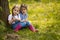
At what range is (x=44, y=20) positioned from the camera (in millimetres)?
9078

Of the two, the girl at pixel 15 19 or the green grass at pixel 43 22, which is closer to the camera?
the green grass at pixel 43 22

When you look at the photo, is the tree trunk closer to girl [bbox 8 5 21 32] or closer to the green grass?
girl [bbox 8 5 21 32]

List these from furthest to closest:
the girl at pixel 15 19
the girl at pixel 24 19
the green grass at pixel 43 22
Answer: the girl at pixel 24 19
the girl at pixel 15 19
the green grass at pixel 43 22

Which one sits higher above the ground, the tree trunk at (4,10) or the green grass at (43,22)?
the tree trunk at (4,10)

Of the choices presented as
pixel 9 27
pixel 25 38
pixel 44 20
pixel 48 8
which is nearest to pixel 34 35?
pixel 25 38

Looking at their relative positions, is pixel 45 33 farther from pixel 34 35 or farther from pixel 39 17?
pixel 39 17

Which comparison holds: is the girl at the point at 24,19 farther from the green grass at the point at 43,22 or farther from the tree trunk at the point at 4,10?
the tree trunk at the point at 4,10

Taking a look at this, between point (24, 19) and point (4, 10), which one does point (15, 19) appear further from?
point (4, 10)

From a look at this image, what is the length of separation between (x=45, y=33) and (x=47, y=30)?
0.41 meters

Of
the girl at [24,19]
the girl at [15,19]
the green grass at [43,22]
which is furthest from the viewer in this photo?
the girl at [24,19]

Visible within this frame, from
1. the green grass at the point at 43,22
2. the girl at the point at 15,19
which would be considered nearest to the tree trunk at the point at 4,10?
the girl at the point at 15,19

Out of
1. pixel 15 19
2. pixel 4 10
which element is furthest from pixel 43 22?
pixel 4 10

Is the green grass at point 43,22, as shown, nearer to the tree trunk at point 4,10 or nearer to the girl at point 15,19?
the girl at point 15,19

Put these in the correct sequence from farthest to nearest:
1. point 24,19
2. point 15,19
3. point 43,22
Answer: point 43,22
point 24,19
point 15,19
